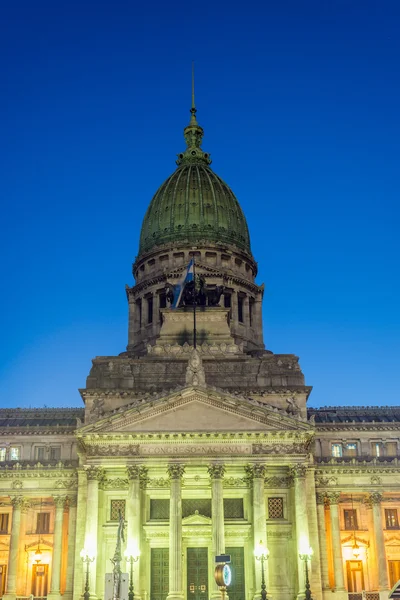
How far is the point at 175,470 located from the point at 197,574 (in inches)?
406

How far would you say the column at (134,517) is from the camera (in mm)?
69688

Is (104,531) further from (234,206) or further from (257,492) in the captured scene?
(234,206)

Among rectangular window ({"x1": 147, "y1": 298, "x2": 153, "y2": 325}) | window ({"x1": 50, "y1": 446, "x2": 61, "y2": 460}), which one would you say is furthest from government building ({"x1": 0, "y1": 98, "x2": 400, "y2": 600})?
rectangular window ({"x1": 147, "y1": 298, "x2": 153, "y2": 325})

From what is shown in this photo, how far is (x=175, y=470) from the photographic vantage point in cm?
7294

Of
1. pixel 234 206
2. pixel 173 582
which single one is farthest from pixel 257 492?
pixel 234 206

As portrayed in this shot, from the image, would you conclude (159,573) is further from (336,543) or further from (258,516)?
(336,543)

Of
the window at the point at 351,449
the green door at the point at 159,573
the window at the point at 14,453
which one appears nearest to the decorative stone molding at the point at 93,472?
the green door at the point at 159,573

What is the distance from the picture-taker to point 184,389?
2923 inches

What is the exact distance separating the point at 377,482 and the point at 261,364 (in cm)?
1711

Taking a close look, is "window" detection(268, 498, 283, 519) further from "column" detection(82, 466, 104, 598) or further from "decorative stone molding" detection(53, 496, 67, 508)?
"decorative stone molding" detection(53, 496, 67, 508)

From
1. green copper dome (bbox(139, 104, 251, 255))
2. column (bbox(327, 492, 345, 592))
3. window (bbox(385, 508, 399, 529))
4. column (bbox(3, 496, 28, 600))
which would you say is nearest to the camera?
column (bbox(3, 496, 28, 600))

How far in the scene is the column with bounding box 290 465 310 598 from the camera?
230ft

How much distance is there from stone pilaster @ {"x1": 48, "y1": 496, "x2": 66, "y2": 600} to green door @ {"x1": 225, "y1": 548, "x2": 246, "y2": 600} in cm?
1707

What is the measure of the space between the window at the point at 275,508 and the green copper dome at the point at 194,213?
44340 millimetres
